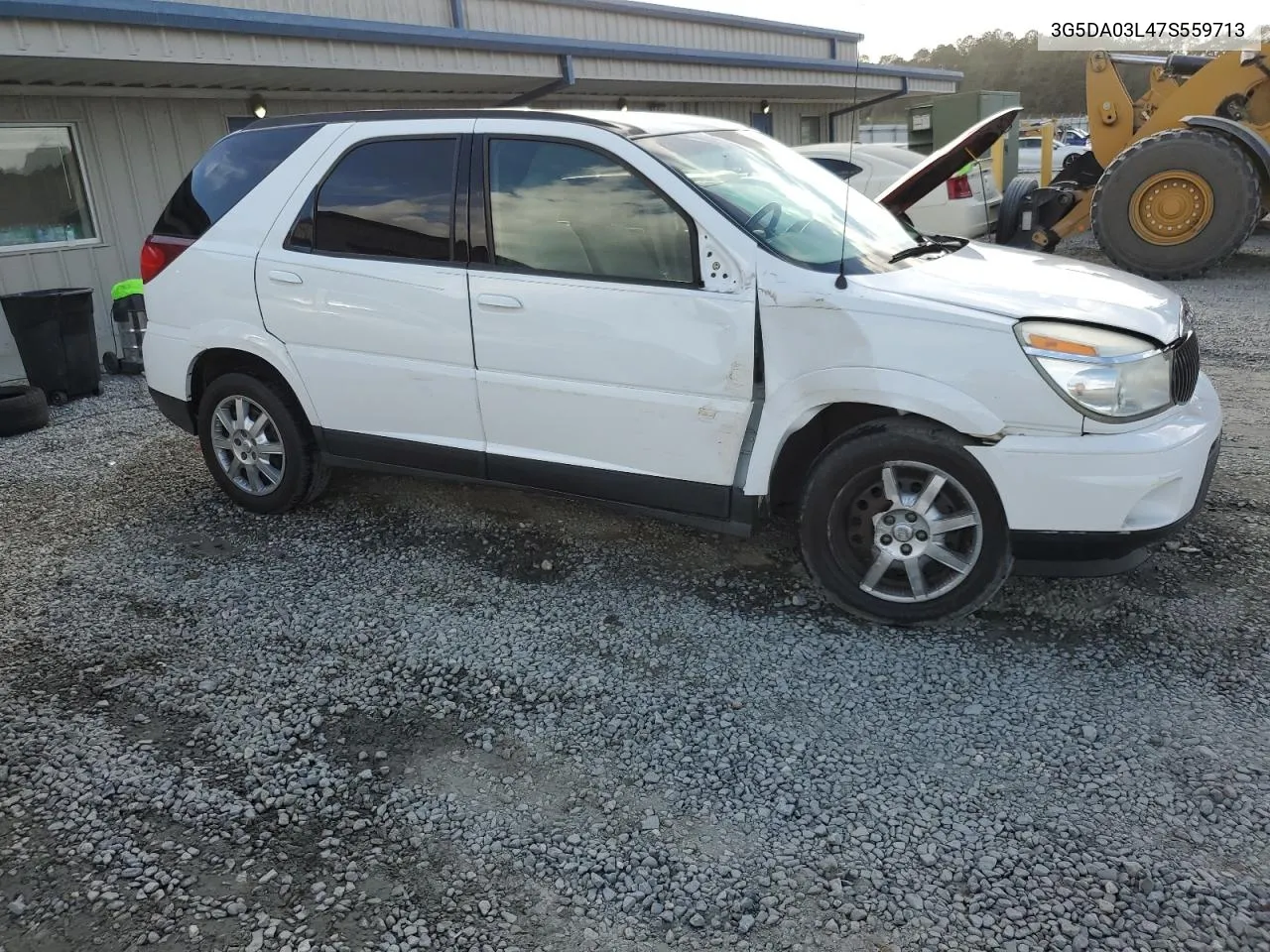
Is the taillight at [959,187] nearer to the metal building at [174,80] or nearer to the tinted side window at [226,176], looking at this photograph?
the metal building at [174,80]

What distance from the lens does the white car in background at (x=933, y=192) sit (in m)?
10.2

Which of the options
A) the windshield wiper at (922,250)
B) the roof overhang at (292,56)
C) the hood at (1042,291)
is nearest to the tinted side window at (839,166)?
the roof overhang at (292,56)

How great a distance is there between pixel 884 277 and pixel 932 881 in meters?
2.15

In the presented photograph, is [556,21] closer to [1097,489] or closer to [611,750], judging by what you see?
[1097,489]

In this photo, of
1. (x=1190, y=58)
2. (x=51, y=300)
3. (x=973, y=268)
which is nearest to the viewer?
(x=973, y=268)

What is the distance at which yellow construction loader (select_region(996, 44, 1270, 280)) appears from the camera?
1006 centimetres

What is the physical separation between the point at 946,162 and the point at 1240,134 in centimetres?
712

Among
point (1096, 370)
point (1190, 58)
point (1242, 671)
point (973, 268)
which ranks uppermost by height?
point (1190, 58)

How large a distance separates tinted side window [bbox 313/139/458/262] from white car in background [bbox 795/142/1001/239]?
637cm

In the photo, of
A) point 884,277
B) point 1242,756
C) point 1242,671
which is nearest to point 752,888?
point 1242,756

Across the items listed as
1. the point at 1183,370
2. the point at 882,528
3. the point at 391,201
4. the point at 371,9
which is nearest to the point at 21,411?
the point at 391,201

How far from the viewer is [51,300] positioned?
754 centimetres

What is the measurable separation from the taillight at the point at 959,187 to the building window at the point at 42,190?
365 inches

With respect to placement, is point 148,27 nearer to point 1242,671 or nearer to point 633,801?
point 633,801
